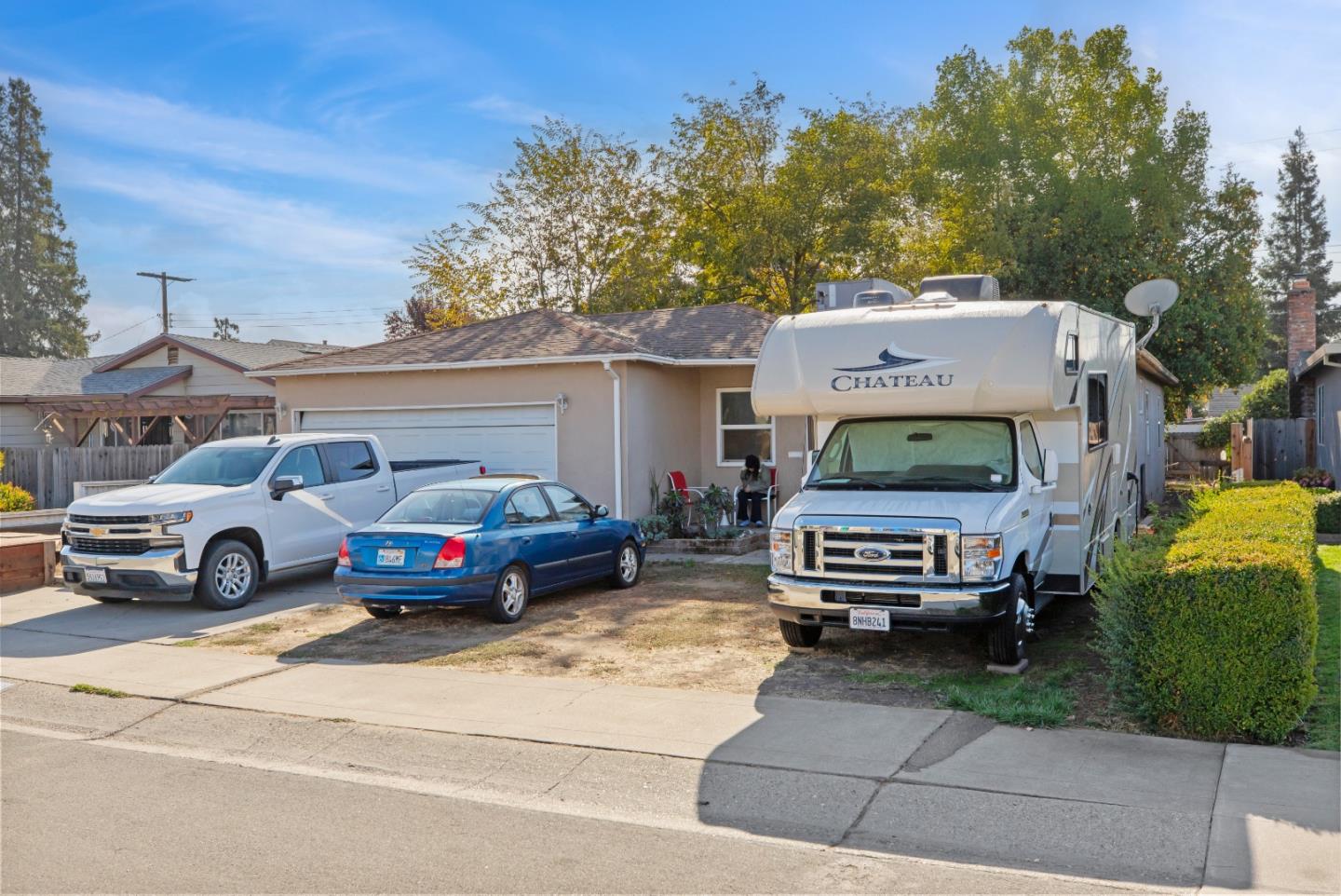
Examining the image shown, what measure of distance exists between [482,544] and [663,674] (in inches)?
104

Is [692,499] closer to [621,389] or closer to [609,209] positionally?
[621,389]

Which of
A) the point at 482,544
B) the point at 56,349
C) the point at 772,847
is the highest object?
the point at 56,349

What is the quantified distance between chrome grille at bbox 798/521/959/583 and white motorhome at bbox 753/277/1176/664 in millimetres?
10

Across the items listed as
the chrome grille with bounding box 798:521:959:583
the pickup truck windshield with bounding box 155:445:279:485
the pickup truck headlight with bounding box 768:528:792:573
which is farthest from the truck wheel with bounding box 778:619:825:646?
the pickup truck windshield with bounding box 155:445:279:485

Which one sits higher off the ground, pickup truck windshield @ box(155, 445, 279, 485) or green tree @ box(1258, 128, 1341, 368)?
green tree @ box(1258, 128, 1341, 368)

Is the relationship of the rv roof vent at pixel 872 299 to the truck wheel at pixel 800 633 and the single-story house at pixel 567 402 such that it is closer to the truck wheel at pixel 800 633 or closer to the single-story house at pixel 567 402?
the truck wheel at pixel 800 633

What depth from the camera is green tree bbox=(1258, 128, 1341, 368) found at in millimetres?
61281

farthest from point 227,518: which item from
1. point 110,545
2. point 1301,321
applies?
point 1301,321

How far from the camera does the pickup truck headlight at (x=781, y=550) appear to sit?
28.4 ft

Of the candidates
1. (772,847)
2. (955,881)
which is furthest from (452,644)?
(955,881)

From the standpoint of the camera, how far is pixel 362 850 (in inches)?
205

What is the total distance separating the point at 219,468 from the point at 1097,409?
390 inches

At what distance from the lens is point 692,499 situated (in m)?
18.1

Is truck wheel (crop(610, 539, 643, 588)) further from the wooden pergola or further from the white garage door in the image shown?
the wooden pergola
